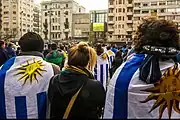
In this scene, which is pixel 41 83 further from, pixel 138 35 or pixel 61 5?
pixel 61 5

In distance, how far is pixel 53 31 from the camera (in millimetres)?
118875

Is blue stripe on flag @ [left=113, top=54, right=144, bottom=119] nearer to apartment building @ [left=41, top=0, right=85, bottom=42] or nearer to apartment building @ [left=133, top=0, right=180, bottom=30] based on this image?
apartment building @ [left=133, top=0, right=180, bottom=30]

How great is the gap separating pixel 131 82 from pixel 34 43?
1416mm

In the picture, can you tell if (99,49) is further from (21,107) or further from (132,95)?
(132,95)

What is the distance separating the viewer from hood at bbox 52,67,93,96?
357 centimetres

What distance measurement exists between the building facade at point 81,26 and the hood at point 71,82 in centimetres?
10543

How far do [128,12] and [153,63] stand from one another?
89156 mm

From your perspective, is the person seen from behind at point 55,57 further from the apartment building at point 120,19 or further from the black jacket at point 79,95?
the apartment building at point 120,19

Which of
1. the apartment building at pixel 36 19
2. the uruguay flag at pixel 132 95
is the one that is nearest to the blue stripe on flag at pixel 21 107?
the uruguay flag at pixel 132 95

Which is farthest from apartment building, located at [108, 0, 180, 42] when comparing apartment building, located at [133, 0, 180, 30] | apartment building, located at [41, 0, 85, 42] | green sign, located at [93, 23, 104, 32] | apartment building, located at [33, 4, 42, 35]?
apartment building, located at [33, 4, 42, 35]

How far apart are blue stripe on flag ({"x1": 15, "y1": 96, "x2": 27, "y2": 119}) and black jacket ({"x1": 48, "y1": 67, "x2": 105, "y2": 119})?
1.29 ft

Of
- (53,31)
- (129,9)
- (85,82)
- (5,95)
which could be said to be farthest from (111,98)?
(53,31)

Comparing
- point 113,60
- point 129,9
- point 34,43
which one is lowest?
point 113,60

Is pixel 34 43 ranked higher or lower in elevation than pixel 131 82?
higher
